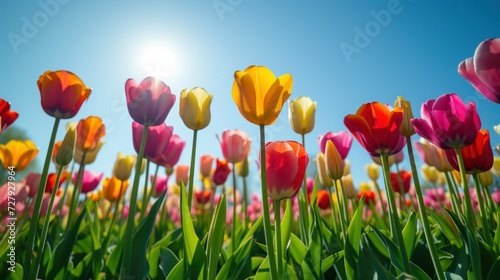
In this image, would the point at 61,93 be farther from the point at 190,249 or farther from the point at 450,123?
the point at 450,123

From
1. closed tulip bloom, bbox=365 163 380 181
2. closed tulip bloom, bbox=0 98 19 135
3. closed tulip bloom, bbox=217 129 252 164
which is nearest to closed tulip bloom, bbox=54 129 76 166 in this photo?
closed tulip bloom, bbox=0 98 19 135

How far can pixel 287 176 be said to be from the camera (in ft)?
3.19

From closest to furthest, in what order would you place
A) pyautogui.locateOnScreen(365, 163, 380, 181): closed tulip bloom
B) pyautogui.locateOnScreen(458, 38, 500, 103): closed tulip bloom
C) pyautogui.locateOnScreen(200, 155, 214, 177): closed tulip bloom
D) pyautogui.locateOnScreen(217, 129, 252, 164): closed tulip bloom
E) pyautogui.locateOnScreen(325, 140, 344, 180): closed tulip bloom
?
pyautogui.locateOnScreen(458, 38, 500, 103): closed tulip bloom < pyautogui.locateOnScreen(325, 140, 344, 180): closed tulip bloom < pyautogui.locateOnScreen(217, 129, 252, 164): closed tulip bloom < pyautogui.locateOnScreen(200, 155, 214, 177): closed tulip bloom < pyautogui.locateOnScreen(365, 163, 380, 181): closed tulip bloom

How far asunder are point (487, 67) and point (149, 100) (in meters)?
1.13

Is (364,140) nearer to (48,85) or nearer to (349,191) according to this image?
(48,85)

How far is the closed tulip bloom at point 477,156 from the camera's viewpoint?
1123 millimetres

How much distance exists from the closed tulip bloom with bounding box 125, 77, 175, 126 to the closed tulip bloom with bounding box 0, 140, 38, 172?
1.11 metres

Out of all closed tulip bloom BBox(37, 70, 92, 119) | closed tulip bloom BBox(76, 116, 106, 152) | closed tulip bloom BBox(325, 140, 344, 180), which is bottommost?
closed tulip bloom BBox(325, 140, 344, 180)

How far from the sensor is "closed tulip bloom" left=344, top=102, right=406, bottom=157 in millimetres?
962

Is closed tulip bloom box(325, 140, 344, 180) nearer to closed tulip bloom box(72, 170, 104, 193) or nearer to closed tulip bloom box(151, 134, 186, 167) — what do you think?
closed tulip bloom box(151, 134, 186, 167)

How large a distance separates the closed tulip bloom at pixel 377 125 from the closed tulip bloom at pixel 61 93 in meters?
1.07

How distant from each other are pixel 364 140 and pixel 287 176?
0.29 metres

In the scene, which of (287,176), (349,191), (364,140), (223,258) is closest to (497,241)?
(364,140)

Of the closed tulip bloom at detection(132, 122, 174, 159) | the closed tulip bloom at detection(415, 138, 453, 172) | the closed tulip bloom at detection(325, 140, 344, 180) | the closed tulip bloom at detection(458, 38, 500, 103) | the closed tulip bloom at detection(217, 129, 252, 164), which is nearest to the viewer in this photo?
the closed tulip bloom at detection(458, 38, 500, 103)
